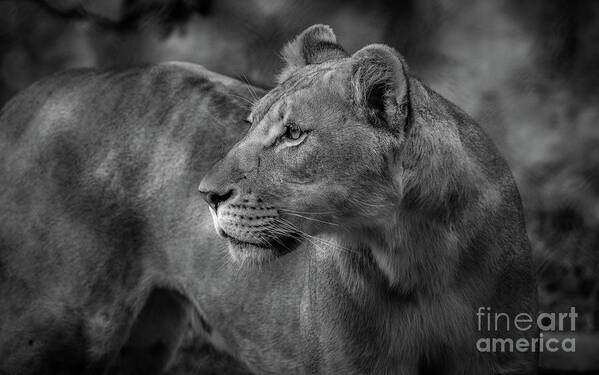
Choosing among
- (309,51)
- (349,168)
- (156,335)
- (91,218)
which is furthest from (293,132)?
(156,335)

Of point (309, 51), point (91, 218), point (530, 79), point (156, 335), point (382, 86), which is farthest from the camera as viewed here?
point (530, 79)

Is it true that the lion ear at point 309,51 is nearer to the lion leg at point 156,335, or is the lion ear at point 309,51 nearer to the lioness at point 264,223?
Answer: the lioness at point 264,223

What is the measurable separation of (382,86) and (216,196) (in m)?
0.58

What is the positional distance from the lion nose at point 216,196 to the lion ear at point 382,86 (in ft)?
1.51

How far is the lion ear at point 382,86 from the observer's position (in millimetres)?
2658

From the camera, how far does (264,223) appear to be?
275cm

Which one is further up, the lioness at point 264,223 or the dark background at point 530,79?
the dark background at point 530,79

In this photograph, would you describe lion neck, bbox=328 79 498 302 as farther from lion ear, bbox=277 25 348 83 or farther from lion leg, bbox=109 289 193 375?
lion leg, bbox=109 289 193 375

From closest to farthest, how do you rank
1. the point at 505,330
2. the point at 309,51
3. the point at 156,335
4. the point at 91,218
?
the point at 505,330 → the point at 309,51 → the point at 91,218 → the point at 156,335

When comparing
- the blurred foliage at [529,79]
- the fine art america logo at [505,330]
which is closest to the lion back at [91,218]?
the fine art america logo at [505,330]

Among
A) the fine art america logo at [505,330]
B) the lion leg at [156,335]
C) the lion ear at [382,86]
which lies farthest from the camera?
the lion leg at [156,335]

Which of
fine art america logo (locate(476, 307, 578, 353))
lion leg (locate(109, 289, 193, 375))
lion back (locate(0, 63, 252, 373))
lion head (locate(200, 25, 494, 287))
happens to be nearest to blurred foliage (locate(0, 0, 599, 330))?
lion back (locate(0, 63, 252, 373))

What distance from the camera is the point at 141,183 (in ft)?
12.0

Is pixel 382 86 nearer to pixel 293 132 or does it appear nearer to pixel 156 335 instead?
pixel 293 132
